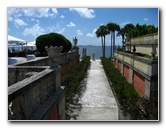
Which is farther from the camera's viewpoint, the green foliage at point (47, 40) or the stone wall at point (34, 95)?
the green foliage at point (47, 40)

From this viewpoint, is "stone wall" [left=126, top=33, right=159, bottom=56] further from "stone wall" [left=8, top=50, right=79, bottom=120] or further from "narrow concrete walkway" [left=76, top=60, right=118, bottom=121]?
"stone wall" [left=8, top=50, right=79, bottom=120]

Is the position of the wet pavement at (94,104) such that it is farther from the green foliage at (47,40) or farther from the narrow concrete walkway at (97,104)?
the green foliage at (47,40)

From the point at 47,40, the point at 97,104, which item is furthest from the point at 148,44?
the point at 47,40

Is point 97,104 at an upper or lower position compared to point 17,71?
lower

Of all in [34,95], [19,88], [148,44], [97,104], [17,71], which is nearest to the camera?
[19,88]

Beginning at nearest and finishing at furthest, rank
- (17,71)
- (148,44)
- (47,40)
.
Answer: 1. (17,71)
2. (148,44)
3. (47,40)

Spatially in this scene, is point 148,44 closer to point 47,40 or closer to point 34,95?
point 47,40

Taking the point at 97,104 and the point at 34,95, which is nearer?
the point at 34,95

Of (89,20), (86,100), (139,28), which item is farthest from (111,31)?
(89,20)

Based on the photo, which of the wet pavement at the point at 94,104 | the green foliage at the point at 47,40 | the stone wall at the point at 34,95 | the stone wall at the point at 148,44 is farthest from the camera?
the green foliage at the point at 47,40

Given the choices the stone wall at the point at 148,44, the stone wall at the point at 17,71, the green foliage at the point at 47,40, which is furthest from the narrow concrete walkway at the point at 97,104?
the green foliage at the point at 47,40

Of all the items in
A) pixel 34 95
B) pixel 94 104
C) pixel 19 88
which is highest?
pixel 19 88
